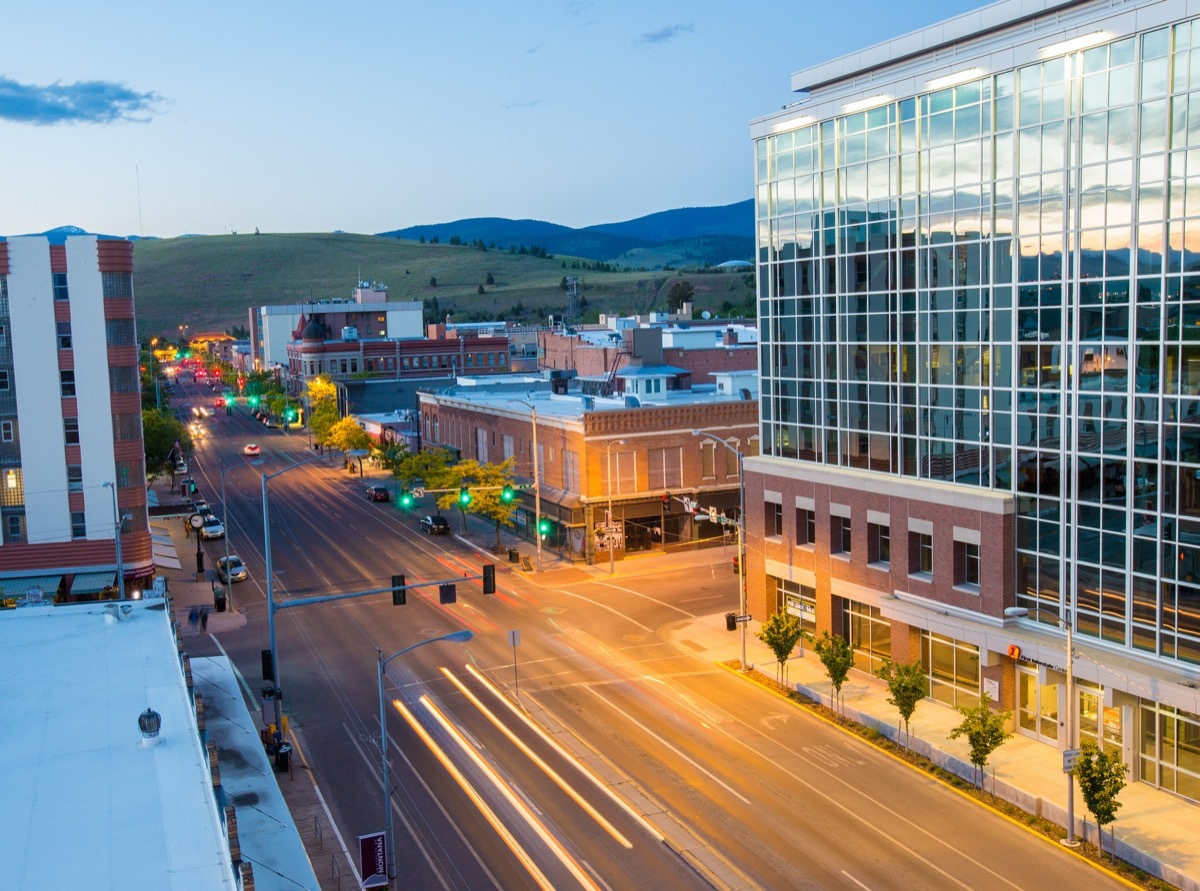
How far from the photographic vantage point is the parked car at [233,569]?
6322 centimetres

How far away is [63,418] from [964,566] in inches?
1789

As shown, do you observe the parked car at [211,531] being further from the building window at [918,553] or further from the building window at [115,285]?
the building window at [918,553]

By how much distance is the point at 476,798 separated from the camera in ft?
109

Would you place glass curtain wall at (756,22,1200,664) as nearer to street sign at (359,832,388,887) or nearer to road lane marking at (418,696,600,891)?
road lane marking at (418,696,600,891)

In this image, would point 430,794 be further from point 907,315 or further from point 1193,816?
point 907,315

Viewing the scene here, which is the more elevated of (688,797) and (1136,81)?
(1136,81)

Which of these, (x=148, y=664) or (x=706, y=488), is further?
(x=706, y=488)

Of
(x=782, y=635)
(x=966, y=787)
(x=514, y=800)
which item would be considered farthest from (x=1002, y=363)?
(x=514, y=800)

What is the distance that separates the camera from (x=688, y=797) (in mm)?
32688

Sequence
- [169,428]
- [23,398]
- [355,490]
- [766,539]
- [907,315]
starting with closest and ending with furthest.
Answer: [907,315], [766,539], [23,398], [169,428], [355,490]

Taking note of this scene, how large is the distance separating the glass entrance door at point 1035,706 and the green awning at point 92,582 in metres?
43.7

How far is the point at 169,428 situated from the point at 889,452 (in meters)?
67.3

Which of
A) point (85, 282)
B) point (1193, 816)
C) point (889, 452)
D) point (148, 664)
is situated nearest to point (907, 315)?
point (889, 452)

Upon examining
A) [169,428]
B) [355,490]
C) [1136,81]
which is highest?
[1136,81]
